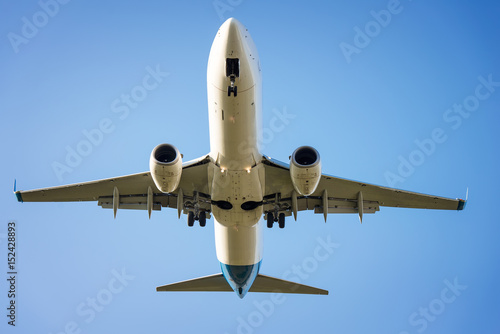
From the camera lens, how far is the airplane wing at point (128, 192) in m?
24.6

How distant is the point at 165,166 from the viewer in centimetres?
2109

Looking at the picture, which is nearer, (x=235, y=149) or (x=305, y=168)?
(x=305, y=168)

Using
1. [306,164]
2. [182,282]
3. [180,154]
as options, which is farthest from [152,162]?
[182,282]

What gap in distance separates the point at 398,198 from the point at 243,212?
7.20m

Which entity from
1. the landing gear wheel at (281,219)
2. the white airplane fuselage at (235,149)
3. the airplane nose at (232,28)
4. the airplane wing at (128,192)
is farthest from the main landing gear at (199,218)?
the airplane nose at (232,28)

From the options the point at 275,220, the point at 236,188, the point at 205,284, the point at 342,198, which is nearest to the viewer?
the point at 236,188

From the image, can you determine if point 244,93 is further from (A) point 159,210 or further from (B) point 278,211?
(A) point 159,210

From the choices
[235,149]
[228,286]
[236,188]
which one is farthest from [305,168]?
[228,286]

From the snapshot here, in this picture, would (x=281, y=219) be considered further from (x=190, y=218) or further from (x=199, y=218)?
(x=190, y=218)

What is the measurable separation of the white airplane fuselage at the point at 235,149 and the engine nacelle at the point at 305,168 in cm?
171

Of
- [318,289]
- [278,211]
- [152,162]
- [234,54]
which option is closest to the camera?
[234,54]

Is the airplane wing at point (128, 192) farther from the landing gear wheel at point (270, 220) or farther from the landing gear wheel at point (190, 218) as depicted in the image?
the landing gear wheel at point (270, 220)

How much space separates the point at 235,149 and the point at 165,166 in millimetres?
2650

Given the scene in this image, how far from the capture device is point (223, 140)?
21.5 metres
